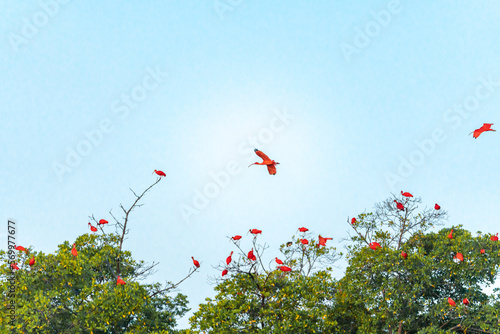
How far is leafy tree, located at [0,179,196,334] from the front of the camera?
1203 centimetres

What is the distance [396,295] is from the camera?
1337cm

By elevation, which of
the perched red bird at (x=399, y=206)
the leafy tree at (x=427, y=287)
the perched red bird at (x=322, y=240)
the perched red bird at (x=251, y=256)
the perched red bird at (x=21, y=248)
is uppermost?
the perched red bird at (x=21, y=248)

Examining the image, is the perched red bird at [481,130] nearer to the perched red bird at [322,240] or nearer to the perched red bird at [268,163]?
the perched red bird at [268,163]

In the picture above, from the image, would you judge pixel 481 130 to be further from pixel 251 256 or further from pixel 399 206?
pixel 251 256

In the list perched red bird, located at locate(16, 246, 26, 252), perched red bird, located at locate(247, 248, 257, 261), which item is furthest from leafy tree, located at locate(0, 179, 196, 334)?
perched red bird, located at locate(247, 248, 257, 261)

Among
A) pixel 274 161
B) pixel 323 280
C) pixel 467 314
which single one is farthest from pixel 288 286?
pixel 467 314

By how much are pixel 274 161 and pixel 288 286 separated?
4.31 metres

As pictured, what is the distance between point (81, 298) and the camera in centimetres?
1255

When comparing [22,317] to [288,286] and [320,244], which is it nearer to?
[288,286]

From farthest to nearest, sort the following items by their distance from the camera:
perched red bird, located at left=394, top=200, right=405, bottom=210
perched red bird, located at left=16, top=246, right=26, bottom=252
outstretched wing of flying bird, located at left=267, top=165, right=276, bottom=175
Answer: perched red bird, located at left=394, top=200, right=405, bottom=210 < perched red bird, located at left=16, top=246, right=26, bottom=252 < outstretched wing of flying bird, located at left=267, top=165, right=276, bottom=175

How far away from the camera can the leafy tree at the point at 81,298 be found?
474 inches

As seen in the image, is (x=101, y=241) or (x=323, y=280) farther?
(x=101, y=241)

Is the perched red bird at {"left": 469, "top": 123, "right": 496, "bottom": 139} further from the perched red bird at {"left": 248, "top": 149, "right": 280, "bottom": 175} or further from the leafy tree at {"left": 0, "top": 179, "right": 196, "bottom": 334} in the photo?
the leafy tree at {"left": 0, "top": 179, "right": 196, "bottom": 334}

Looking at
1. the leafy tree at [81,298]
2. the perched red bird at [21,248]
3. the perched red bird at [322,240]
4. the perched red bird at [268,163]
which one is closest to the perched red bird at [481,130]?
the perched red bird at [268,163]
